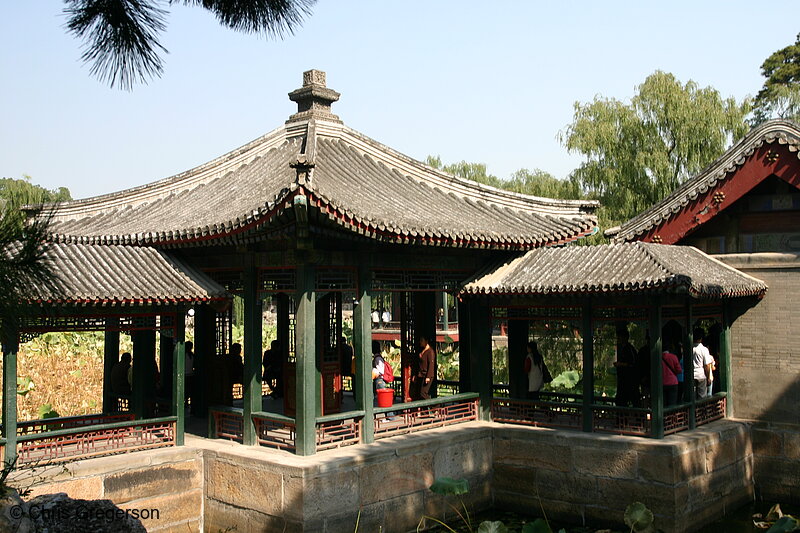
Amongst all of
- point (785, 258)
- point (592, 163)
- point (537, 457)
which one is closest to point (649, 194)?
point (592, 163)

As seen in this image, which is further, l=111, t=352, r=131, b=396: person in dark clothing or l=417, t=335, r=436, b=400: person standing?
l=417, t=335, r=436, b=400: person standing

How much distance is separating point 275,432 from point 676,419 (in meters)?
5.28

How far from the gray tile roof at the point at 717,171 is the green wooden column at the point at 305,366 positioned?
5579 mm

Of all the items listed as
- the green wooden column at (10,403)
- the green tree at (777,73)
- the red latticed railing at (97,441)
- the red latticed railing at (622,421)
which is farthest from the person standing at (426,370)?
the green tree at (777,73)

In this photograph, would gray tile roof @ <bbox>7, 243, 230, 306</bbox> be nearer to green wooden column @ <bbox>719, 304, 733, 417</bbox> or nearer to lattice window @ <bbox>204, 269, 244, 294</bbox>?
lattice window @ <bbox>204, 269, 244, 294</bbox>

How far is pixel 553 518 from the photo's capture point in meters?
10.7

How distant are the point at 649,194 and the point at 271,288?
47.9 ft

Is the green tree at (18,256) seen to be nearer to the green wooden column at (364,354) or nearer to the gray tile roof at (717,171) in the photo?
the green wooden column at (364,354)

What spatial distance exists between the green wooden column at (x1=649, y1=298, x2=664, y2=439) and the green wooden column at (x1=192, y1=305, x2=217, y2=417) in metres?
6.12

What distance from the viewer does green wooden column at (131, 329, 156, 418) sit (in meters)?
11.1

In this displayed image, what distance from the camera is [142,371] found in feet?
37.0

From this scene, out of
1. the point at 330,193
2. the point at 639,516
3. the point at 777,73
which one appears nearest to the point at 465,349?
the point at 330,193

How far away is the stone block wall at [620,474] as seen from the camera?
9938 mm

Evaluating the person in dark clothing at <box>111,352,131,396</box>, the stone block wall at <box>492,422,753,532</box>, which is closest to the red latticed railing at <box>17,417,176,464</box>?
the person in dark clothing at <box>111,352,131,396</box>
